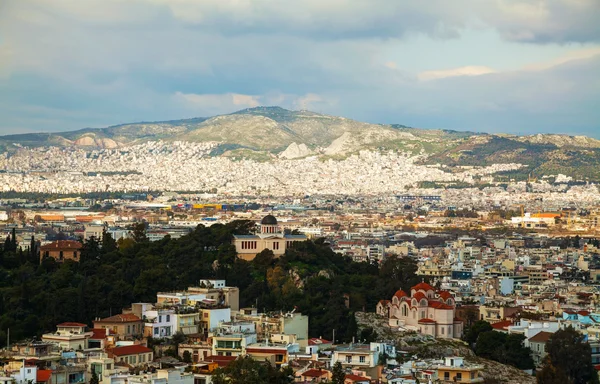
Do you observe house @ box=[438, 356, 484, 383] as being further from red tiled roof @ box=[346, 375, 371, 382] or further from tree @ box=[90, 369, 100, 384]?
tree @ box=[90, 369, 100, 384]

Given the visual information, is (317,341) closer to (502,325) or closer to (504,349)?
(504,349)

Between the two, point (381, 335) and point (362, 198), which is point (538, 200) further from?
point (381, 335)

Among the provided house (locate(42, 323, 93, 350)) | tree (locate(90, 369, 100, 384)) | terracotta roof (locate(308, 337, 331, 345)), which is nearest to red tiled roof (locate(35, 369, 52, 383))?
tree (locate(90, 369, 100, 384))

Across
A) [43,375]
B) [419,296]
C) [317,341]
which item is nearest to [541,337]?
[419,296]

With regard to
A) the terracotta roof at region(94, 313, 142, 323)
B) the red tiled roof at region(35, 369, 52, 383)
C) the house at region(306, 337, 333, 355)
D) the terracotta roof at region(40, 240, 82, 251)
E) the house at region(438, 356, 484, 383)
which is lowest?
the house at region(438, 356, 484, 383)

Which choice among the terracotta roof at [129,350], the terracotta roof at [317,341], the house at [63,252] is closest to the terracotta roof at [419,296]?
the terracotta roof at [317,341]

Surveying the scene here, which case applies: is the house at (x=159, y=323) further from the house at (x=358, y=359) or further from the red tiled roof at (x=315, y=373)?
the red tiled roof at (x=315, y=373)
